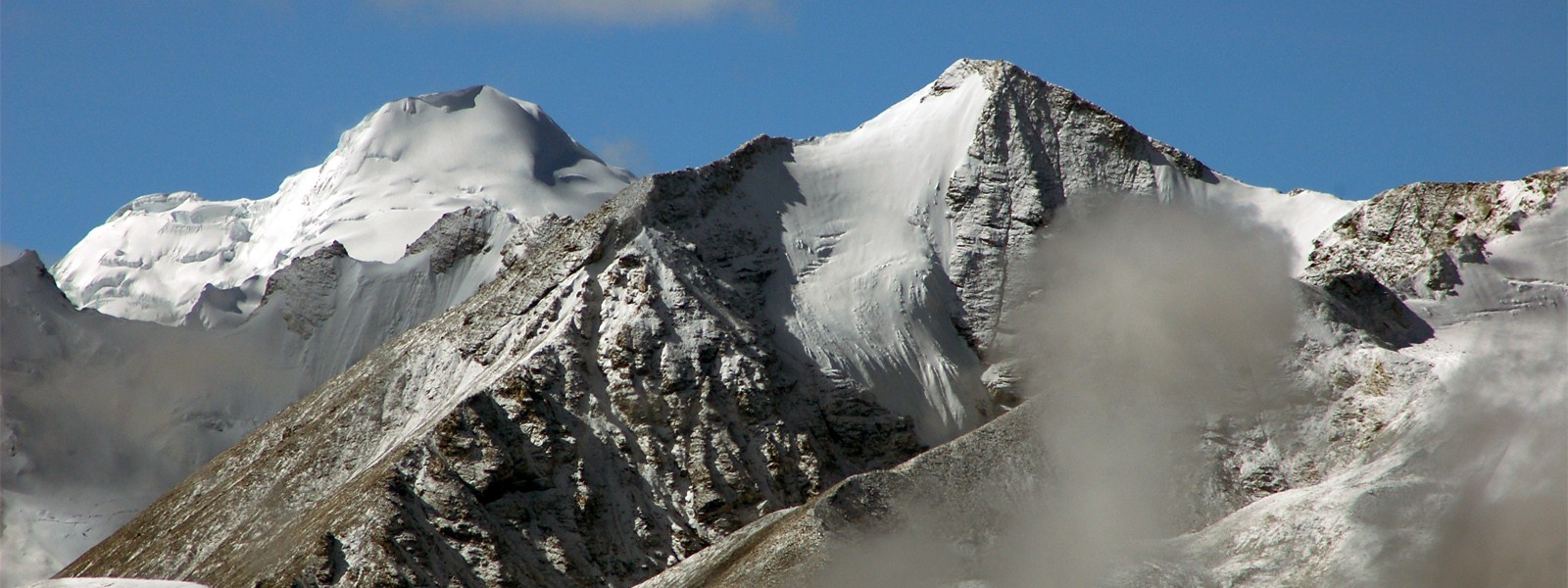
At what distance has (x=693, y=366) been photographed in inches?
A: 3846

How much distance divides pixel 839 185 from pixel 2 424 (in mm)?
54367

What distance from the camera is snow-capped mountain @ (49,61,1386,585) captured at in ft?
296

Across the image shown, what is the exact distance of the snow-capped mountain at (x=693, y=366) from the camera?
90125 millimetres

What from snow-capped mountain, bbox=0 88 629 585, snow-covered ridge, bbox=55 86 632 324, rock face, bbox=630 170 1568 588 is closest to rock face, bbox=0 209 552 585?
snow-capped mountain, bbox=0 88 629 585

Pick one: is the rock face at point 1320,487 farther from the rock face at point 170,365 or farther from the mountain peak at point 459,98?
the mountain peak at point 459,98

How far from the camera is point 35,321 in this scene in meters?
135

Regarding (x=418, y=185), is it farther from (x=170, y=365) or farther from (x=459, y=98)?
(x=170, y=365)

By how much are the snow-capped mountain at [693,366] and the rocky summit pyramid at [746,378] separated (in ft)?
0.47

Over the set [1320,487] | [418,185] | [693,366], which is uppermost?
[418,185]

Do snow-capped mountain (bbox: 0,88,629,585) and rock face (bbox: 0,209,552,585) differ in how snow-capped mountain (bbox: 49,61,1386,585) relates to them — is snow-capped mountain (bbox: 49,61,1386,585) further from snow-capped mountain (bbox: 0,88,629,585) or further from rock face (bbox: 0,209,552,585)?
rock face (bbox: 0,209,552,585)

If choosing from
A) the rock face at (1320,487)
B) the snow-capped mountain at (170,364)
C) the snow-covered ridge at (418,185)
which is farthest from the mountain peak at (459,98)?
the rock face at (1320,487)

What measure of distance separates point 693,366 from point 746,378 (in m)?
2.56

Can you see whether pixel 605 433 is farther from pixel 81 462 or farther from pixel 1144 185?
pixel 81 462

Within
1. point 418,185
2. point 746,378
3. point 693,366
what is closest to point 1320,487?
point 746,378
